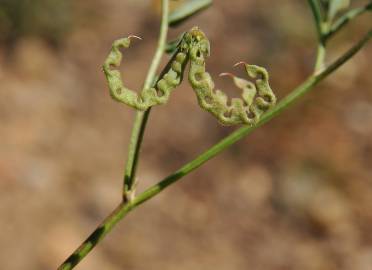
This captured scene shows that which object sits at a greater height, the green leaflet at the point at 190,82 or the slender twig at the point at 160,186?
the green leaflet at the point at 190,82

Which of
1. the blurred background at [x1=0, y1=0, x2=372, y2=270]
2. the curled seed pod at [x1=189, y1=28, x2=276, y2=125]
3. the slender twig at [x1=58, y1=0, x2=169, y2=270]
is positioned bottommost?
the blurred background at [x1=0, y1=0, x2=372, y2=270]

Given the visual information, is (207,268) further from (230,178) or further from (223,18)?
(223,18)

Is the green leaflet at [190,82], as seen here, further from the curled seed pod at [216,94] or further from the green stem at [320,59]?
the green stem at [320,59]

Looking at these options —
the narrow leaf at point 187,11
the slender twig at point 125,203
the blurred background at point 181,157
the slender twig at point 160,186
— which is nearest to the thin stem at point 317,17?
the slender twig at point 160,186

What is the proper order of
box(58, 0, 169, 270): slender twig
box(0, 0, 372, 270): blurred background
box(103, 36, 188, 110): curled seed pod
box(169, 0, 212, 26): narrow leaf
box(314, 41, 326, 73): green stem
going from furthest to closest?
1. box(0, 0, 372, 270): blurred background
2. box(169, 0, 212, 26): narrow leaf
3. box(314, 41, 326, 73): green stem
4. box(58, 0, 169, 270): slender twig
5. box(103, 36, 188, 110): curled seed pod

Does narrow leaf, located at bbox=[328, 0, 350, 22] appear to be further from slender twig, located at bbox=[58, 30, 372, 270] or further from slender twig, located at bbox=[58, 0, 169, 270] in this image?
slender twig, located at bbox=[58, 0, 169, 270]

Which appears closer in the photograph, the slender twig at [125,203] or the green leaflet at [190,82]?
the green leaflet at [190,82]

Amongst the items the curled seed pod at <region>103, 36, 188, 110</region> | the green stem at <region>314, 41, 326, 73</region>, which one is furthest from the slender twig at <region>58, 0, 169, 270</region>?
the green stem at <region>314, 41, 326, 73</region>

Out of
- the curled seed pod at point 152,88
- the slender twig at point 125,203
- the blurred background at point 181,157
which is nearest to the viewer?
the curled seed pod at point 152,88

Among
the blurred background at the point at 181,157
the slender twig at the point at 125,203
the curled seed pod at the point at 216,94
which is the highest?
the curled seed pod at the point at 216,94
